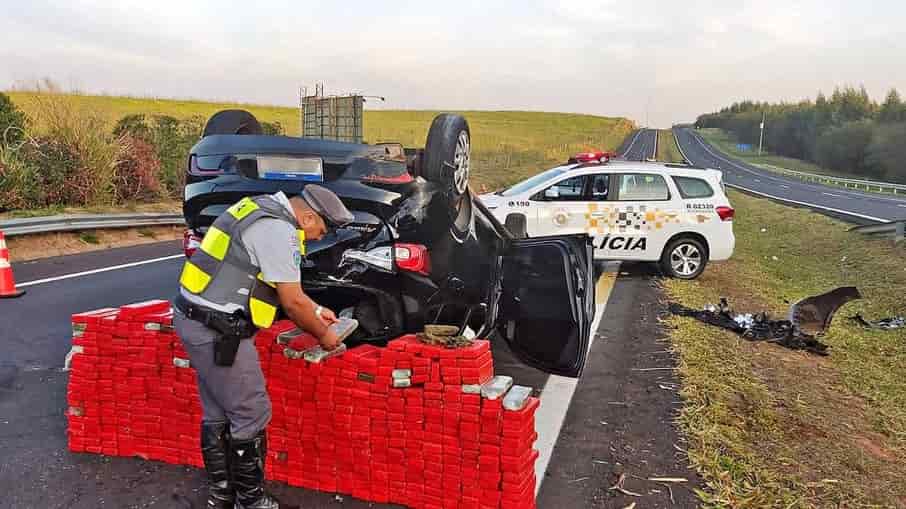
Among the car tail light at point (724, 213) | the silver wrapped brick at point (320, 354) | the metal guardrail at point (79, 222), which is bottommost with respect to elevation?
the metal guardrail at point (79, 222)

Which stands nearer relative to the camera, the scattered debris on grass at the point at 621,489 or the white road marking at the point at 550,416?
the scattered debris on grass at the point at 621,489

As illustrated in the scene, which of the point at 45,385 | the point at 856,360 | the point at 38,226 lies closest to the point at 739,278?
the point at 856,360

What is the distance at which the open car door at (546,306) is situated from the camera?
4.60 m

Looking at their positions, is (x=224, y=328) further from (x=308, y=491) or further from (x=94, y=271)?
(x=94, y=271)

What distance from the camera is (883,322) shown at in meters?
7.48

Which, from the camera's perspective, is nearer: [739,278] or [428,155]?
[428,155]

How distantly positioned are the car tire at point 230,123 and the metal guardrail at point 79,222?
5.97 metres

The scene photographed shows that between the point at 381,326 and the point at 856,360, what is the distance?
15.0 feet

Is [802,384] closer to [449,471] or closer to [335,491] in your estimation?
[449,471]

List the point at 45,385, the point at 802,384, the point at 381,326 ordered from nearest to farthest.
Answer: the point at 381,326 < the point at 45,385 < the point at 802,384

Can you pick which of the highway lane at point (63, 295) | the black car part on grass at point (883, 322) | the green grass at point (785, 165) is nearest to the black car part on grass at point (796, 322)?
the black car part on grass at point (883, 322)

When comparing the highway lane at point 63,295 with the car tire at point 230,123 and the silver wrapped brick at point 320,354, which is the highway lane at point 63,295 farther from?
the silver wrapped brick at point 320,354

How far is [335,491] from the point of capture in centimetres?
347

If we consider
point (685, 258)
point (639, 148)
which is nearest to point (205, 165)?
point (685, 258)
